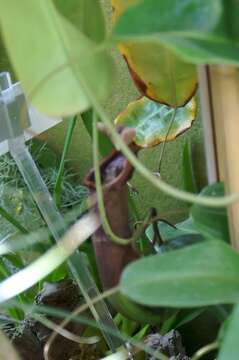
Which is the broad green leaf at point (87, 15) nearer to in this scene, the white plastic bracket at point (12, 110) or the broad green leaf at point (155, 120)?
the white plastic bracket at point (12, 110)

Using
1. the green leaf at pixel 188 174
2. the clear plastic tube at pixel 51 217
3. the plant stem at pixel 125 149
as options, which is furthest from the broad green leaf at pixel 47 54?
the green leaf at pixel 188 174

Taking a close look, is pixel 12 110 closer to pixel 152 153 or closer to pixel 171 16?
pixel 171 16

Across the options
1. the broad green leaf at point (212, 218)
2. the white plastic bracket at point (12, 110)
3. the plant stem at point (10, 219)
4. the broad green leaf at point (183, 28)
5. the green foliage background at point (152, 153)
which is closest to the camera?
the broad green leaf at point (183, 28)

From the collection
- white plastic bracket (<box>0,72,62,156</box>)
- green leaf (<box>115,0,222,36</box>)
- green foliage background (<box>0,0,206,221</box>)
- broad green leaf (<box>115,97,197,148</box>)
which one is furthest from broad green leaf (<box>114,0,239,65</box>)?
green foliage background (<box>0,0,206,221</box>)

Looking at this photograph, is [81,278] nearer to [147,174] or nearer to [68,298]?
[68,298]

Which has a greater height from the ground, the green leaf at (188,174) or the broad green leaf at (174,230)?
the broad green leaf at (174,230)

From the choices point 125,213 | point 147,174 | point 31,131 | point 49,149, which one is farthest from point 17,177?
point 147,174
